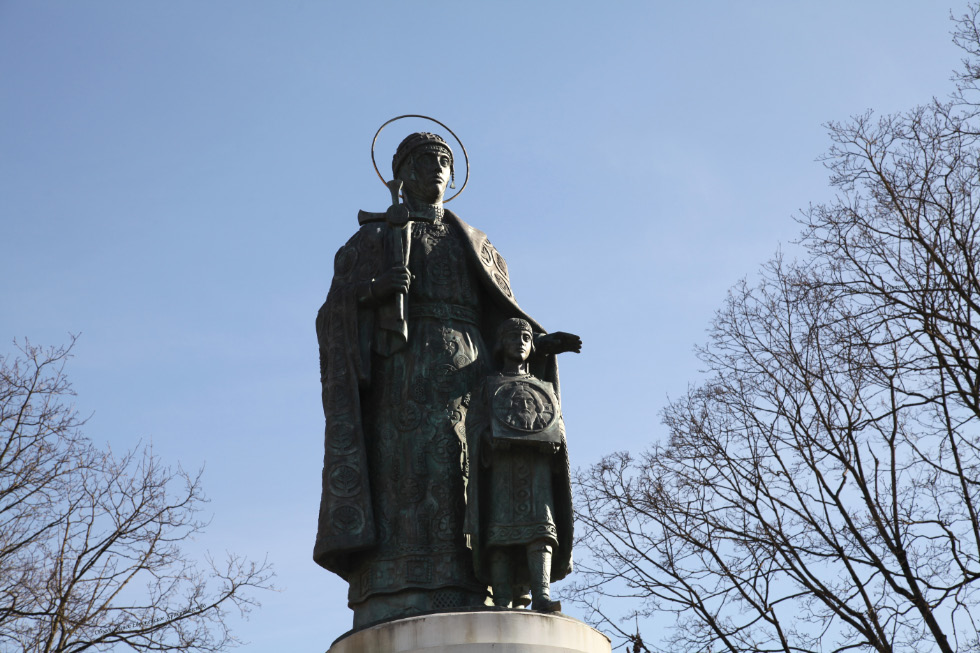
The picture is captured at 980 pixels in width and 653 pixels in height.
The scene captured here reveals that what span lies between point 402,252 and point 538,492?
6.35 ft

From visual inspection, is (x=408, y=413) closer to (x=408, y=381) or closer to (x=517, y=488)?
(x=408, y=381)

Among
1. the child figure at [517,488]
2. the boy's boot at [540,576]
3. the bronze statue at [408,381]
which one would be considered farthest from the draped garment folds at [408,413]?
the boy's boot at [540,576]

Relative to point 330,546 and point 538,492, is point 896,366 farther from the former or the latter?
point 330,546

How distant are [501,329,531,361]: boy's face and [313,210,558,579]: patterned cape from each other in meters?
0.33

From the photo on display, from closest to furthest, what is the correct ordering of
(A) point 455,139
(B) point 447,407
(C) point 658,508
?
(B) point 447,407
(A) point 455,139
(C) point 658,508

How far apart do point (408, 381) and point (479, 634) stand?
6.60 ft

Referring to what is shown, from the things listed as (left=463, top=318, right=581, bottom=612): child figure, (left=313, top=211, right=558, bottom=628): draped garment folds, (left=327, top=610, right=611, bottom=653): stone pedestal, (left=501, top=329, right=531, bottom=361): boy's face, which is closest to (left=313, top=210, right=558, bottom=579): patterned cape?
(left=313, top=211, right=558, bottom=628): draped garment folds

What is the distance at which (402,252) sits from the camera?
→ 32.9ft

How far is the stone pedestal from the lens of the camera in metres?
8.38

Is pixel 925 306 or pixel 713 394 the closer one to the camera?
pixel 925 306

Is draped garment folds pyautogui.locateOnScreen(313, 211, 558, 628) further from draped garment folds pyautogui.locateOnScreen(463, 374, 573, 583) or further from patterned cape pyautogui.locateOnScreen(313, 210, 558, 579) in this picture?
draped garment folds pyautogui.locateOnScreen(463, 374, 573, 583)

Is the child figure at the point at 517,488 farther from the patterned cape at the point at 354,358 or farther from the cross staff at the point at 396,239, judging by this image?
the cross staff at the point at 396,239

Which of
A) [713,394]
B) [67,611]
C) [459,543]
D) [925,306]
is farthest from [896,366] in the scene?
[67,611]

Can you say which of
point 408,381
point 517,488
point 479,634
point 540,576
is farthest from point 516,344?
point 479,634
